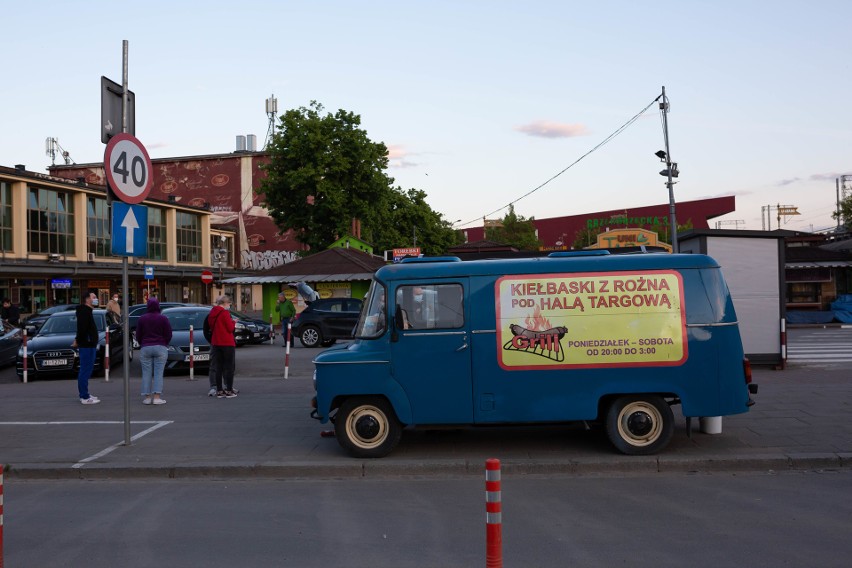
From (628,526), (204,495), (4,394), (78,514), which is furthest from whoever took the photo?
(4,394)

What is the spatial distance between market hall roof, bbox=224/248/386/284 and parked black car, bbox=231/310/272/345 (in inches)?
203

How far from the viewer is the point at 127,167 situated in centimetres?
881

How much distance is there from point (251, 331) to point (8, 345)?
25.6 feet

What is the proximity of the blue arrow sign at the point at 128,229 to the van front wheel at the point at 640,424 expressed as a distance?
5.78m

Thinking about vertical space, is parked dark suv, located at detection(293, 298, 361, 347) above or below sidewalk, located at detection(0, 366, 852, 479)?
above

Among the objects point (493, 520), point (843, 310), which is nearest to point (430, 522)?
point (493, 520)

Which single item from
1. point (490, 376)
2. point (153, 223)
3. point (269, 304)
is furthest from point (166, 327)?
point (153, 223)

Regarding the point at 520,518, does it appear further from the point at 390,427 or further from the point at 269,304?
the point at 269,304

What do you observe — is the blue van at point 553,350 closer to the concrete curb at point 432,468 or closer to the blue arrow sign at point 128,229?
the concrete curb at point 432,468

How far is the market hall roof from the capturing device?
32569 mm

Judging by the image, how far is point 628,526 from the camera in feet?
19.8

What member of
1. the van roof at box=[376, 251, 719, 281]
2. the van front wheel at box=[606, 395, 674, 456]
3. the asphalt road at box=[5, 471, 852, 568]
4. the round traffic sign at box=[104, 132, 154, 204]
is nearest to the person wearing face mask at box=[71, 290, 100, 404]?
the round traffic sign at box=[104, 132, 154, 204]

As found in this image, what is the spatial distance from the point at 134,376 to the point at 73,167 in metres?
67.3

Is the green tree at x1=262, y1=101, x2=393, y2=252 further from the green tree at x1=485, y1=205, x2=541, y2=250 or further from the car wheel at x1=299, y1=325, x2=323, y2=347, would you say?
the green tree at x1=485, y1=205, x2=541, y2=250
